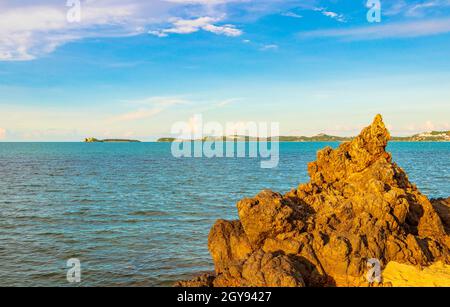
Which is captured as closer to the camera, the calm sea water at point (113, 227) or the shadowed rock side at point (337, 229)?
the shadowed rock side at point (337, 229)

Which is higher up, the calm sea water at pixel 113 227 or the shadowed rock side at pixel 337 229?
the shadowed rock side at pixel 337 229

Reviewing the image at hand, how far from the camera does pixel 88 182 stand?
64562 millimetres

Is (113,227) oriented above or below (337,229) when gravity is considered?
below

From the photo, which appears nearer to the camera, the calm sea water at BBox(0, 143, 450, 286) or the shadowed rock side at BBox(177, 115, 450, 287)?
the shadowed rock side at BBox(177, 115, 450, 287)

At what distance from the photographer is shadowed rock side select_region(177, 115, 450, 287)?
1616 centimetres

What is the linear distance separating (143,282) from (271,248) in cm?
831

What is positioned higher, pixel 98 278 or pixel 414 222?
pixel 414 222

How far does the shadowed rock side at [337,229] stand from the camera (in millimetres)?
16156

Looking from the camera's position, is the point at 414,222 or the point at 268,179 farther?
the point at 268,179

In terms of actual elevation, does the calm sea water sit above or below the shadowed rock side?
below

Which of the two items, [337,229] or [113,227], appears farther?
[113,227]

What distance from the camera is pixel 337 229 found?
18.5 meters
